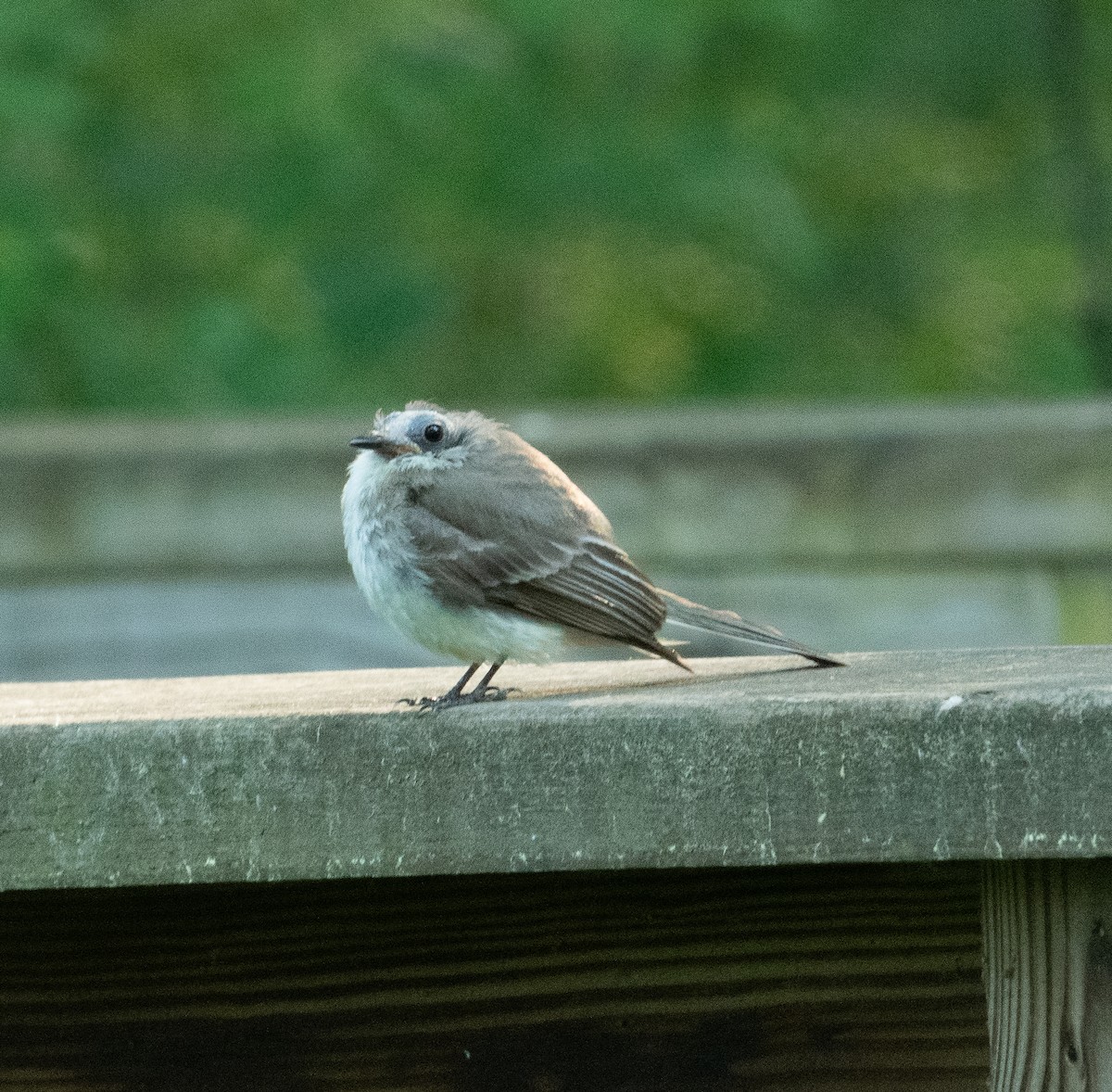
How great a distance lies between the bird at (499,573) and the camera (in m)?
3.34

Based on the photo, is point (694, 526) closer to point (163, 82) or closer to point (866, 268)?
point (163, 82)

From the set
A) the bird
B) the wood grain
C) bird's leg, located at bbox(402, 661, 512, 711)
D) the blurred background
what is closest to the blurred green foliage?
the blurred background

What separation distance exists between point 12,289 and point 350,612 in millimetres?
2778

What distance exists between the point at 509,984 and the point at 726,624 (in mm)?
1464

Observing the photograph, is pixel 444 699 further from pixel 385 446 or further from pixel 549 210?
pixel 549 210

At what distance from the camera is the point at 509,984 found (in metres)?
2.12

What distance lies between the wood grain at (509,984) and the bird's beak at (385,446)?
57.9 inches

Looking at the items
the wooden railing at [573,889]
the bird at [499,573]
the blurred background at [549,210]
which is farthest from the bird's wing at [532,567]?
the blurred background at [549,210]

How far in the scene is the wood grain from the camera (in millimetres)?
2072

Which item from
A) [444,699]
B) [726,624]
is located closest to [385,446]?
[726,624]

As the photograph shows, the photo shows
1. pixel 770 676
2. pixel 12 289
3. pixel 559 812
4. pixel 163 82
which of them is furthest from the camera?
pixel 163 82

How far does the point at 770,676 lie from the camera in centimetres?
260

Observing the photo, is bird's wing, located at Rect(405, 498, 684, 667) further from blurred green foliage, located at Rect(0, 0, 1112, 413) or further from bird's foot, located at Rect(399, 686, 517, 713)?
blurred green foliage, located at Rect(0, 0, 1112, 413)

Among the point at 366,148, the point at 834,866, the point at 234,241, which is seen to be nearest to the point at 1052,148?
the point at 366,148
